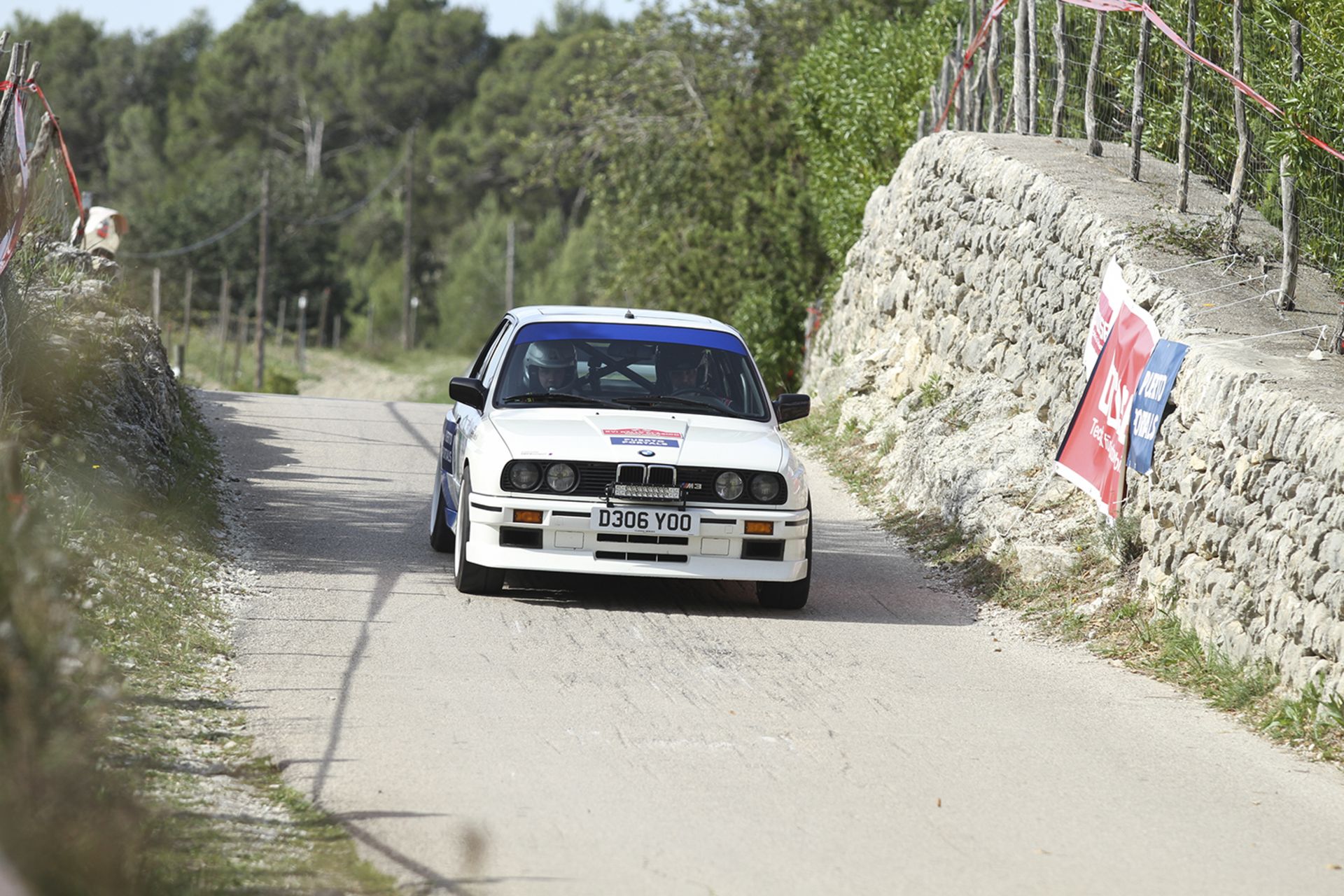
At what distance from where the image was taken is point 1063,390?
11922 mm

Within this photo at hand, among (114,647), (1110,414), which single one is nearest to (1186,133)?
(1110,414)

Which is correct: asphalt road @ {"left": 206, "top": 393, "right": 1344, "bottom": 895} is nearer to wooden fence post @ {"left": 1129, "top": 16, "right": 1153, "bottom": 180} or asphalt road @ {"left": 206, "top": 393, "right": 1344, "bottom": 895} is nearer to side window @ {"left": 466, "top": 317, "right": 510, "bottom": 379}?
side window @ {"left": 466, "top": 317, "right": 510, "bottom": 379}

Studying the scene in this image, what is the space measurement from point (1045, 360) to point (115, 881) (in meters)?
9.84

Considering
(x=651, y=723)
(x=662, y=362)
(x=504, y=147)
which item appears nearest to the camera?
(x=651, y=723)

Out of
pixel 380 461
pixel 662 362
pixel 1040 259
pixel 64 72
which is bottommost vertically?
pixel 380 461

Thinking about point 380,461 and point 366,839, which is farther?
point 380,461

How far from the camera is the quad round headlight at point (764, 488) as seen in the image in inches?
364

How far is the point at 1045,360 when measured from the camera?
12.5m

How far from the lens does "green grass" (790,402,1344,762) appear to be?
711 cm

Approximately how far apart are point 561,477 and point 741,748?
9.70ft

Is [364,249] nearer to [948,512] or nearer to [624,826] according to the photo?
[948,512]

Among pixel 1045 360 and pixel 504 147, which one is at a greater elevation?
pixel 504 147

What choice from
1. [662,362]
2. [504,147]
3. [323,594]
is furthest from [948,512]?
[504,147]

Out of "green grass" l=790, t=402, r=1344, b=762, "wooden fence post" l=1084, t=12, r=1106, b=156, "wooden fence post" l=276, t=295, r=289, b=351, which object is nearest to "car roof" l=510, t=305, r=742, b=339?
"green grass" l=790, t=402, r=1344, b=762
